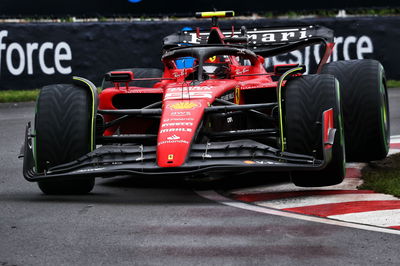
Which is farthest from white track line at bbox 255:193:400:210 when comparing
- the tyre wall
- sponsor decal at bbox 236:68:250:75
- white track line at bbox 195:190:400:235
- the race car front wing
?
the tyre wall

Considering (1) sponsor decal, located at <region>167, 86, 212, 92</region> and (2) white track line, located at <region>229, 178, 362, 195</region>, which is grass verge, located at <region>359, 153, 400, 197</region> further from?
(1) sponsor decal, located at <region>167, 86, 212, 92</region>

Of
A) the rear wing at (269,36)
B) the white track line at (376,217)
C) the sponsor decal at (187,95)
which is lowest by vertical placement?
the white track line at (376,217)

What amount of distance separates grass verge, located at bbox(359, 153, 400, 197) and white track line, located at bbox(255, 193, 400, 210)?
177mm

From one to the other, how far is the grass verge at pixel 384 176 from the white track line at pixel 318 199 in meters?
0.18

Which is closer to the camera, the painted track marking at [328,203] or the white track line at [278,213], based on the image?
the white track line at [278,213]

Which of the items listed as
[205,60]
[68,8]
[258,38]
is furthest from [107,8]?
[205,60]

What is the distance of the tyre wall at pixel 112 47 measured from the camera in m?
17.7

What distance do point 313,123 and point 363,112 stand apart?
4.33 ft

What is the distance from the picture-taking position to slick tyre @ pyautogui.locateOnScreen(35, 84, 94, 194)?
303 inches

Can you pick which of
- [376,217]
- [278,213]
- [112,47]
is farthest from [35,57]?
[376,217]

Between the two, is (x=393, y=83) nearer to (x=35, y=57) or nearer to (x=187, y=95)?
(x=35, y=57)

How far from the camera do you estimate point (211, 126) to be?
26.8 feet

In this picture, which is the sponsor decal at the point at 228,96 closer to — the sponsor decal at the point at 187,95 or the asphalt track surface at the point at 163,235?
the sponsor decal at the point at 187,95

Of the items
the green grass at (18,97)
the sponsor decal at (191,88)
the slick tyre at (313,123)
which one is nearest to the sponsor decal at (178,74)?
the sponsor decal at (191,88)
